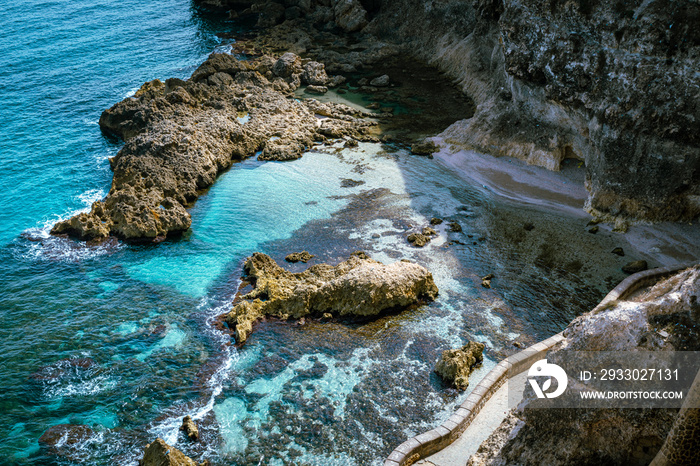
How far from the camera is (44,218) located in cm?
3603

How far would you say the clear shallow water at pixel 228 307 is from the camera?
70.7 ft

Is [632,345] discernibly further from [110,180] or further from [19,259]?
[110,180]

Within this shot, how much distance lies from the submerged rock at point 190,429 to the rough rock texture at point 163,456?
1.40 metres

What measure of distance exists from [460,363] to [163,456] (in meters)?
12.0

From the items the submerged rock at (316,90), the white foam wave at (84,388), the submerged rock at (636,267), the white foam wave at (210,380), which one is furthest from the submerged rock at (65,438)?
the submerged rock at (316,90)

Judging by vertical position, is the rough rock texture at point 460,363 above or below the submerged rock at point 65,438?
above

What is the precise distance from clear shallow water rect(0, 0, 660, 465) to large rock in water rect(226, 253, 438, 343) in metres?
0.79

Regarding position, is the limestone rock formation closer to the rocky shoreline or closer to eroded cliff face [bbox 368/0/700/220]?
the rocky shoreline

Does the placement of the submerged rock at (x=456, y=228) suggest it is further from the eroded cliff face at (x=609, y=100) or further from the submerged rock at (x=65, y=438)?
the submerged rock at (x=65, y=438)

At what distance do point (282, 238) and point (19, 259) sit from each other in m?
15.4

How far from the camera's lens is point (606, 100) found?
100 ft

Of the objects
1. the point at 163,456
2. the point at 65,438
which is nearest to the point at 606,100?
the point at 163,456

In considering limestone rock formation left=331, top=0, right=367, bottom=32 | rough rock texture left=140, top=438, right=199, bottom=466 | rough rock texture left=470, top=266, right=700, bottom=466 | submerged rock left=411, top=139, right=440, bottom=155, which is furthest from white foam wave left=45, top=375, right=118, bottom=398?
limestone rock formation left=331, top=0, right=367, bottom=32

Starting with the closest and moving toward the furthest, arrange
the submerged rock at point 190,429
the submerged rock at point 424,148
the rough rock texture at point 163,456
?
1. the rough rock texture at point 163,456
2. the submerged rock at point 190,429
3. the submerged rock at point 424,148
